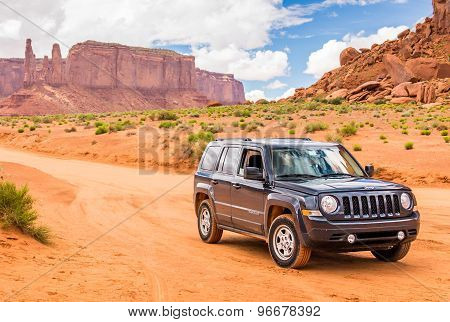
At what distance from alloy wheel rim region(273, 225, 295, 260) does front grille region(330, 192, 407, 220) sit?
2.39 feet

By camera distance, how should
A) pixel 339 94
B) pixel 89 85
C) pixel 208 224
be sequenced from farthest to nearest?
pixel 89 85 < pixel 339 94 < pixel 208 224

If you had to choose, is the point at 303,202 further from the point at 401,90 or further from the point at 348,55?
the point at 348,55

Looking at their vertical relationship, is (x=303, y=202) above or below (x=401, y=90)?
below

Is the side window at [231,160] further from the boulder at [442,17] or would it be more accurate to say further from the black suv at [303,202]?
the boulder at [442,17]

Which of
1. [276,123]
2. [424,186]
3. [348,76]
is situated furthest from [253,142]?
[348,76]

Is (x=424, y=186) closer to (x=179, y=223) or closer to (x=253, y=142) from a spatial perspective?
(x=179, y=223)

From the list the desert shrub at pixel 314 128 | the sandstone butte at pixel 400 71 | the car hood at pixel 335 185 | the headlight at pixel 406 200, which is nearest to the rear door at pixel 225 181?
the car hood at pixel 335 185

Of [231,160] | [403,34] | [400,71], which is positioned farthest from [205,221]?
[403,34]

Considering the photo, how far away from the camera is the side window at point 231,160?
10.5 meters

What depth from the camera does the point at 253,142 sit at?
10211 mm

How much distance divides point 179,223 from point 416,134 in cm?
2341

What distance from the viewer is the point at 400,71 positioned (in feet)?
268

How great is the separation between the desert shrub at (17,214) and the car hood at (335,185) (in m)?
4.06

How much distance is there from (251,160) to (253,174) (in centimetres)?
87
